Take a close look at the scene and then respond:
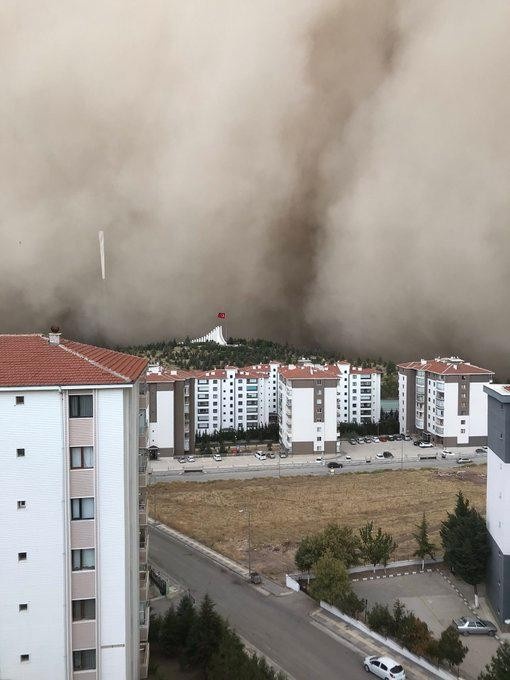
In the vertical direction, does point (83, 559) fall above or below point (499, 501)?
above

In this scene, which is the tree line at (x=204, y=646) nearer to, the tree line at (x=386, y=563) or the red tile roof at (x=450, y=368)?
the tree line at (x=386, y=563)

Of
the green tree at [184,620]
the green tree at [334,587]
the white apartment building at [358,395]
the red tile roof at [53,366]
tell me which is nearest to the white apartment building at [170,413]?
the white apartment building at [358,395]

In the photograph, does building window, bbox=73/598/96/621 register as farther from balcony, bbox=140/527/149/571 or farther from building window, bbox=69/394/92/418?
building window, bbox=69/394/92/418

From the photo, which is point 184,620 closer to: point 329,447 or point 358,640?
point 358,640

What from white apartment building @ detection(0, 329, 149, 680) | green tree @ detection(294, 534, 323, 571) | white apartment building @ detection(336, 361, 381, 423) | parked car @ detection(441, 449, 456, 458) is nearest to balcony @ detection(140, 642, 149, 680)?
white apartment building @ detection(0, 329, 149, 680)

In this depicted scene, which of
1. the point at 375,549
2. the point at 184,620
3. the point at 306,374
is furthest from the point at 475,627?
the point at 306,374

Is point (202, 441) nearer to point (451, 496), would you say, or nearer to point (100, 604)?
point (451, 496)
